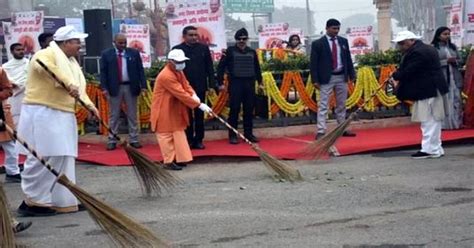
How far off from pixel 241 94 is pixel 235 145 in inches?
26.9

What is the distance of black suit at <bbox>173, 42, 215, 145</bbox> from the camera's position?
32.5 ft

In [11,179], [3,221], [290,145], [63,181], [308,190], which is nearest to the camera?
[3,221]

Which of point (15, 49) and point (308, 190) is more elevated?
point (15, 49)

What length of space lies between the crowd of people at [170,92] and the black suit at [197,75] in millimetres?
13

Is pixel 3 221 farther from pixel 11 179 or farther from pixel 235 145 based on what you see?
pixel 235 145

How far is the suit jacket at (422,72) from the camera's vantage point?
8930 mm

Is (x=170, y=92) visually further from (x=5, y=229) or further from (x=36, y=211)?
(x=5, y=229)

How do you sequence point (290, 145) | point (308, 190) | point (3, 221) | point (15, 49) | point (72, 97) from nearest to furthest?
point (3, 221) → point (72, 97) → point (308, 190) → point (15, 49) → point (290, 145)

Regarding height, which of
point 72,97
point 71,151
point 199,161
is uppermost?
point 72,97

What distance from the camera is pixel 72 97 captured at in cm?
659

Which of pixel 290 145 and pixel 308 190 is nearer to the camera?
pixel 308 190

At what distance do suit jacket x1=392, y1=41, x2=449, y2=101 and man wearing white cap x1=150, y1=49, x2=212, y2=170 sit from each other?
247 cm

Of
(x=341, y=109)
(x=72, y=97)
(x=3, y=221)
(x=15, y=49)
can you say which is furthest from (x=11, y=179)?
(x=341, y=109)

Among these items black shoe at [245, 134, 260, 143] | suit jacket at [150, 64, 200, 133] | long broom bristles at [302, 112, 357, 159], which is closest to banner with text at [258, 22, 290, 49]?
black shoe at [245, 134, 260, 143]
